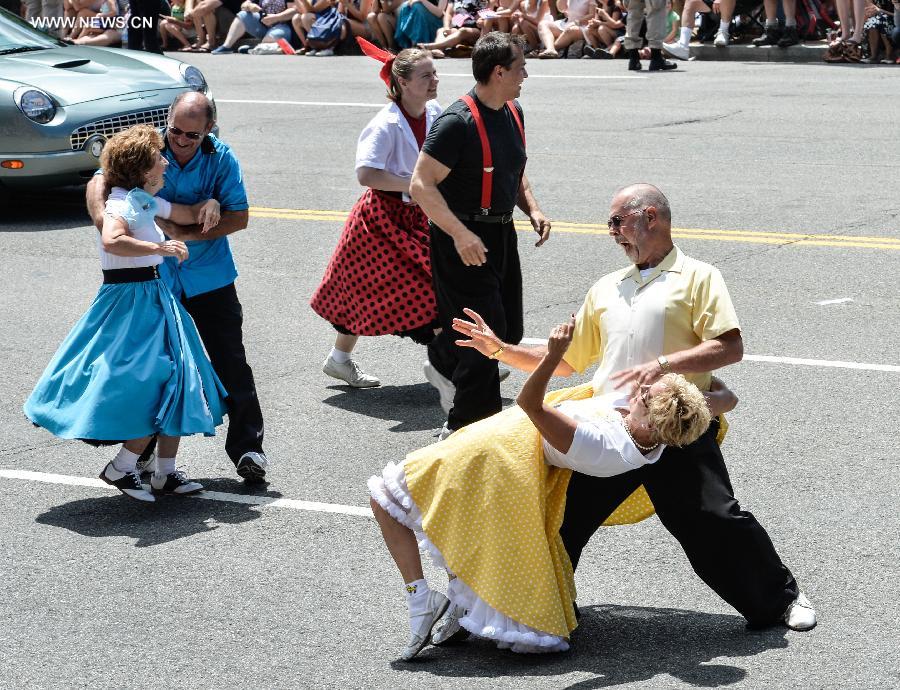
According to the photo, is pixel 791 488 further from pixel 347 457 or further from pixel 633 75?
pixel 633 75

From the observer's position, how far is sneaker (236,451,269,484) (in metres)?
6.69

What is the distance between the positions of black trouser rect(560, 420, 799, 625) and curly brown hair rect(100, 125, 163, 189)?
2454 mm

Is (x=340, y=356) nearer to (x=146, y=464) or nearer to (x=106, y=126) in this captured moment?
(x=146, y=464)

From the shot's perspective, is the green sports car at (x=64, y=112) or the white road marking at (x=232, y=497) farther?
the green sports car at (x=64, y=112)

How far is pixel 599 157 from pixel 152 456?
314 inches

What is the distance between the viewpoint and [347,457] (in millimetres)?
7125

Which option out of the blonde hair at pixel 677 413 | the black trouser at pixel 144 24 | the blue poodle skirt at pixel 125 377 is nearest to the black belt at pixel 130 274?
the blue poodle skirt at pixel 125 377

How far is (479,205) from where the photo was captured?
682 cm

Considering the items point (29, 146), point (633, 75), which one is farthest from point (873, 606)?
point (633, 75)

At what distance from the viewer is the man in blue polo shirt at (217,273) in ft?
21.8

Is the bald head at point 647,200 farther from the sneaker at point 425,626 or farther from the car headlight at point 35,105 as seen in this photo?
the car headlight at point 35,105

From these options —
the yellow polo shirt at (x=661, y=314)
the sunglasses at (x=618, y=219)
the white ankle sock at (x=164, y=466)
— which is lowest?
the white ankle sock at (x=164, y=466)

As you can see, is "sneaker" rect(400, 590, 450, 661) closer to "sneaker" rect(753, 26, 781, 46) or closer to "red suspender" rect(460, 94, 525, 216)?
"red suspender" rect(460, 94, 525, 216)

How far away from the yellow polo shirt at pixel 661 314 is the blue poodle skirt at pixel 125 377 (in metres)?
2.07
